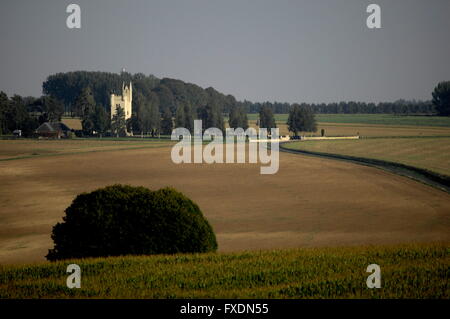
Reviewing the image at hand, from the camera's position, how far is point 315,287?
12250mm

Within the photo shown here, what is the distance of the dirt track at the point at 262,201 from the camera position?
25203 millimetres

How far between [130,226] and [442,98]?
19417 centimetres

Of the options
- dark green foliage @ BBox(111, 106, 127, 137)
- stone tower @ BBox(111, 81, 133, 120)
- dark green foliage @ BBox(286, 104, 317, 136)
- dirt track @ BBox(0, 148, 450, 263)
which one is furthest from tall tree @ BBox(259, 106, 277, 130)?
dirt track @ BBox(0, 148, 450, 263)

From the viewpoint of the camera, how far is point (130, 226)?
16.0m

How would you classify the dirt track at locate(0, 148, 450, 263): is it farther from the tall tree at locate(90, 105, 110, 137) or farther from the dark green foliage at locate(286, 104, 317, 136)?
the dark green foliage at locate(286, 104, 317, 136)

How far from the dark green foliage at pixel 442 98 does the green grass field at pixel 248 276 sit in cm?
18775

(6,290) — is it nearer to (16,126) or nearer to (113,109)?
(16,126)

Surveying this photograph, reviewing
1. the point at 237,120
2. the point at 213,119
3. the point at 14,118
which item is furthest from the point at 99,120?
the point at 237,120

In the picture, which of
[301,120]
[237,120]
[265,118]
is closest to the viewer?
[301,120]

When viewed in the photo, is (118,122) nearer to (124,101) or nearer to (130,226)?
(124,101)

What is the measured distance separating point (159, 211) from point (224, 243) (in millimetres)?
8599

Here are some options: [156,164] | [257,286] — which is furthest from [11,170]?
[257,286]

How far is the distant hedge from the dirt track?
20.3 feet

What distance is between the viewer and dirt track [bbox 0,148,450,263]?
82.7 ft
